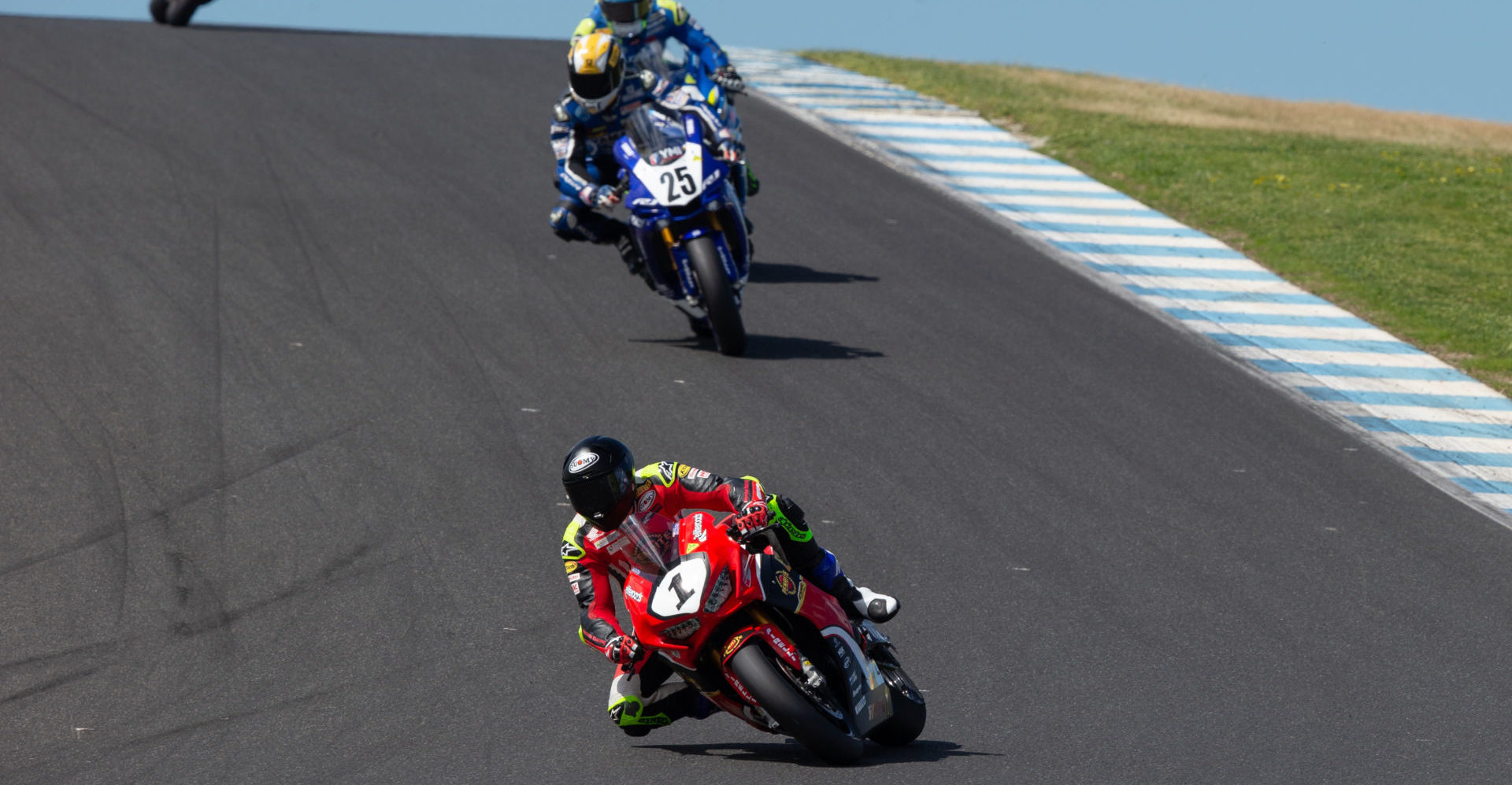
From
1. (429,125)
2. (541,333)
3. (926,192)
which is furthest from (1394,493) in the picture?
(429,125)

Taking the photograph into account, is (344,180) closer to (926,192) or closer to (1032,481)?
(926,192)

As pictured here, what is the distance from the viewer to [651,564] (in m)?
6.28

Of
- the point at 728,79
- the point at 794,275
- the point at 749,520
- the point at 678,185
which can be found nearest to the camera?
the point at 749,520

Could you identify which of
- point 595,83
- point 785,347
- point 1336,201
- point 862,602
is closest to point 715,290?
point 785,347

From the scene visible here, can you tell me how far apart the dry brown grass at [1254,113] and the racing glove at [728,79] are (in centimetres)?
1057

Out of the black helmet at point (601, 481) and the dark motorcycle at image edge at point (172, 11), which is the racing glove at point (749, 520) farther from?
the dark motorcycle at image edge at point (172, 11)

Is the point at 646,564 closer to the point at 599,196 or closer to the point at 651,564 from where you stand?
the point at 651,564

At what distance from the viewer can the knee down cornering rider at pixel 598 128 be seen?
40.8 ft

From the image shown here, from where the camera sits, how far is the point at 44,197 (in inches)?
590

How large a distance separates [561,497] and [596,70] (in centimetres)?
411

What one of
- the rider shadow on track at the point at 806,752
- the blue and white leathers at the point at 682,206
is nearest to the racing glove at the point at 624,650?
the rider shadow on track at the point at 806,752

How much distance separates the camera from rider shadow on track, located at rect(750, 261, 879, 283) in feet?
48.6

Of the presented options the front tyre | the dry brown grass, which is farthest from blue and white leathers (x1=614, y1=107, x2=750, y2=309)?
the dry brown grass

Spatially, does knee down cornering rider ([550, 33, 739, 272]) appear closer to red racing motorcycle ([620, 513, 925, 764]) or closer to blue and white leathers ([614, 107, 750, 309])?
blue and white leathers ([614, 107, 750, 309])
